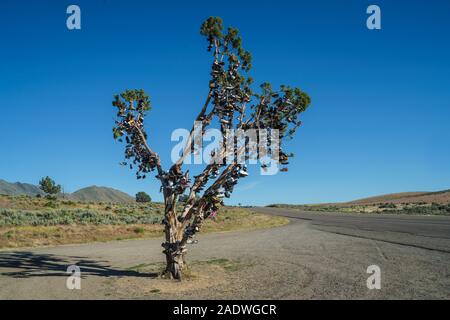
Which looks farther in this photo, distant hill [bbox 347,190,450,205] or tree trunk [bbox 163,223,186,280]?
distant hill [bbox 347,190,450,205]

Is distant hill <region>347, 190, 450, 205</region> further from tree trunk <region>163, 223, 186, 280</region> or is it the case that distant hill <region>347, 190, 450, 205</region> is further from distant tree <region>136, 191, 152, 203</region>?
tree trunk <region>163, 223, 186, 280</region>

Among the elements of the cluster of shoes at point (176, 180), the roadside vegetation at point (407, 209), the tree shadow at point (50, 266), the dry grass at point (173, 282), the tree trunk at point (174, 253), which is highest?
the cluster of shoes at point (176, 180)

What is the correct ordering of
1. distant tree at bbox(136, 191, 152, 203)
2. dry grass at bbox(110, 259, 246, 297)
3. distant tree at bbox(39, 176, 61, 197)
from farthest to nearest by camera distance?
distant tree at bbox(136, 191, 152, 203) → distant tree at bbox(39, 176, 61, 197) → dry grass at bbox(110, 259, 246, 297)

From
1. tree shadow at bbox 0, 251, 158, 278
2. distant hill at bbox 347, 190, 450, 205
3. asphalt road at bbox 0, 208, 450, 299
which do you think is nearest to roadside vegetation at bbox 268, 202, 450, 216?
distant hill at bbox 347, 190, 450, 205

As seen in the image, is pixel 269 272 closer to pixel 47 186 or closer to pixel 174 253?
pixel 174 253

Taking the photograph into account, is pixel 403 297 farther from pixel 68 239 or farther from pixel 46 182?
pixel 46 182

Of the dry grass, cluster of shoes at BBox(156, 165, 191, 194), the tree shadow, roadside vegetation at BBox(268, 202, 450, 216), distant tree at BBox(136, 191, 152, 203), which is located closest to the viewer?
the dry grass

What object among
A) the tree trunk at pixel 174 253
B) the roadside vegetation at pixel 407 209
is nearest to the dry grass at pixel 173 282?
the tree trunk at pixel 174 253

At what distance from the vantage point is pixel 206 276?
48.7 feet

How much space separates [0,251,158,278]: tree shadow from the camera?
52.2 ft

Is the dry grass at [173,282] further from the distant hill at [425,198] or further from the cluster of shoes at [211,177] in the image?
the distant hill at [425,198]

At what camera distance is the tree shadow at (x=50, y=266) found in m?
15.9

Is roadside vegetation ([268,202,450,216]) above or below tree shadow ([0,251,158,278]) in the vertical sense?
below

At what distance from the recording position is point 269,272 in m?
15.3
